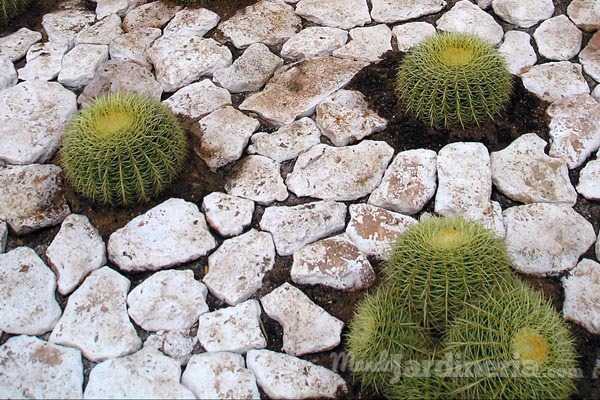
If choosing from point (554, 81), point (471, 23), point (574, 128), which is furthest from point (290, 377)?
point (471, 23)

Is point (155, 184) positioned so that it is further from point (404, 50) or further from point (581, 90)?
point (581, 90)

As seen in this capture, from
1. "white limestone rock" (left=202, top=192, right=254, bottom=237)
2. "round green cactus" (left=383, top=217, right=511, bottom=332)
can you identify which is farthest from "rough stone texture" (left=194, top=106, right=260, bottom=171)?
"round green cactus" (left=383, top=217, right=511, bottom=332)

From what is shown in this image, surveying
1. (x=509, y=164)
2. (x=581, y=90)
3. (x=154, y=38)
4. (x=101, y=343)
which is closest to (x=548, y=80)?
(x=581, y=90)

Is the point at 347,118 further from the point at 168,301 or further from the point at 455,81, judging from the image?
the point at 168,301

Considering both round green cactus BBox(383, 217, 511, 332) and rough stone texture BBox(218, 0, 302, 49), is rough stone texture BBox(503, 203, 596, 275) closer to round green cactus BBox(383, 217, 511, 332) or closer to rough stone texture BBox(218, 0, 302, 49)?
round green cactus BBox(383, 217, 511, 332)

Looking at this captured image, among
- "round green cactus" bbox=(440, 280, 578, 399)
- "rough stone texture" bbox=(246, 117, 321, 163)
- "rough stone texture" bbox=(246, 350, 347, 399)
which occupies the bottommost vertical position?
"rough stone texture" bbox=(246, 350, 347, 399)
